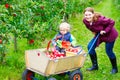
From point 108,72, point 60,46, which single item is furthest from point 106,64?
point 60,46

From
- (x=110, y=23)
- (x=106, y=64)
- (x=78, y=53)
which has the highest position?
(x=110, y=23)

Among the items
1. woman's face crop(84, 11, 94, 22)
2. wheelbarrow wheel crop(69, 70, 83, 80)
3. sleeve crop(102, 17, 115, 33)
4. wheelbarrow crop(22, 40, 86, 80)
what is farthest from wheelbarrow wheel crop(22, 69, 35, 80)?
A: sleeve crop(102, 17, 115, 33)

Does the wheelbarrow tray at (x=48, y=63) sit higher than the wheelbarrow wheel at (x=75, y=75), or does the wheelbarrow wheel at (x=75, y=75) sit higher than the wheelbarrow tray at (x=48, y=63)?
the wheelbarrow tray at (x=48, y=63)

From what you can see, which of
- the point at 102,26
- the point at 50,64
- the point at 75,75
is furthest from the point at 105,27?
the point at 50,64

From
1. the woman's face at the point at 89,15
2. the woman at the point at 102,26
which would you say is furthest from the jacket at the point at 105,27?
the woman's face at the point at 89,15

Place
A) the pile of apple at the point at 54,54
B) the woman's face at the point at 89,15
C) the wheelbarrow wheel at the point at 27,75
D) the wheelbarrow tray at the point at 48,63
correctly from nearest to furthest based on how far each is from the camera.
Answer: the wheelbarrow tray at the point at 48,63 < the pile of apple at the point at 54,54 < the wheelbarrow wheel at the point at 27,75 < the woman's face at the point at 89,15

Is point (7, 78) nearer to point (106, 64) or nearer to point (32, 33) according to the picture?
point (32, 33)

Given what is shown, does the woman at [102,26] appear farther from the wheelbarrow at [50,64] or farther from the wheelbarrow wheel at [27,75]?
the wheelbarrow wheel at [27,75]

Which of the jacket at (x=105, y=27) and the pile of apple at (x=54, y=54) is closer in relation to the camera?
the pile of apple at (x=54, y=54)

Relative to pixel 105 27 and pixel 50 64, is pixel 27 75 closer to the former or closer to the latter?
pixel 50 64

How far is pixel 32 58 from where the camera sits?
633 cm

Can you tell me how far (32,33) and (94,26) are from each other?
4.39 ft

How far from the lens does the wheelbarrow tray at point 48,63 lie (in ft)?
19.9

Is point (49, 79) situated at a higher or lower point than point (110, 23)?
lower
